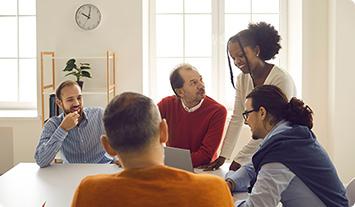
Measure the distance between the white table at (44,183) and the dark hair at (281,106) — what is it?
1.45 feet

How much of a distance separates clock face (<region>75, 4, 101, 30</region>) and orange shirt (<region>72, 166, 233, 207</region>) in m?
3.44

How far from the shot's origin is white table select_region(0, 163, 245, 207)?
7.06ft

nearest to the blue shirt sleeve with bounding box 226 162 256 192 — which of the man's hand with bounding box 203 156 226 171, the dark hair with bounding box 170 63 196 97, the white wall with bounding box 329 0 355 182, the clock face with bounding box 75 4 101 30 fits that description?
the man's hand with bounding box 203 156 226 171

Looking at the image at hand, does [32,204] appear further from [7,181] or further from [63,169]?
[63,169]

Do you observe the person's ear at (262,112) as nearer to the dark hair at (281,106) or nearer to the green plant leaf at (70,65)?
the dark hair at (281,106)

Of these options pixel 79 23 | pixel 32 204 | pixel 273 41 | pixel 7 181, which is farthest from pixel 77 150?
pixel 79 23

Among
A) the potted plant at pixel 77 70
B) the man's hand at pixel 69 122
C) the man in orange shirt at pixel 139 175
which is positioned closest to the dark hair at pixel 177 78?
the man's hand at pixel 69 122

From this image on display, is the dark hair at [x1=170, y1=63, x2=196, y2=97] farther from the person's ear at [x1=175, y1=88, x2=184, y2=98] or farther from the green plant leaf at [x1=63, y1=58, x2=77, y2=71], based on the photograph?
the green plant leaf at [x1=63, y1=58, x2=77, y2=71]

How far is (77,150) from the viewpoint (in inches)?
120

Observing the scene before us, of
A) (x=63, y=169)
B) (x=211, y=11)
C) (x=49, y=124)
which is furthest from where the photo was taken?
(x=211, y=11)

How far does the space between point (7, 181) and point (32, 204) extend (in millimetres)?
480

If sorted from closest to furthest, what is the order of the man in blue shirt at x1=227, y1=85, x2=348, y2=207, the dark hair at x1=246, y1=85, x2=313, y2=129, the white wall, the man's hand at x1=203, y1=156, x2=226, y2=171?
the man in blue shirt at x1=227, y1=85, x2=348, y2=207 → the dark hair at x1=246, y1=85, x2=313, y2=129 → the man's hand at x1=203, y1=156, x2=226, y2=171 → the white wall

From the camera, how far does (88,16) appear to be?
461 centimetres

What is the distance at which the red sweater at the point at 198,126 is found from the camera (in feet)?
9.74
